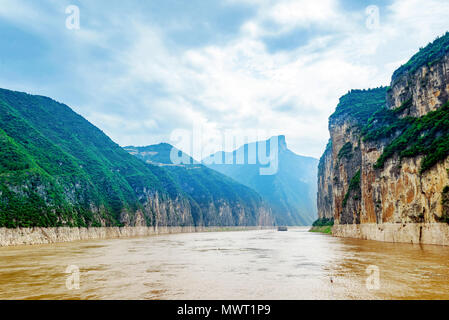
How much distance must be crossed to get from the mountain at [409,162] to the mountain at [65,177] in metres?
67.7

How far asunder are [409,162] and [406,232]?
34.1 feet

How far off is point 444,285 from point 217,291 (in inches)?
476

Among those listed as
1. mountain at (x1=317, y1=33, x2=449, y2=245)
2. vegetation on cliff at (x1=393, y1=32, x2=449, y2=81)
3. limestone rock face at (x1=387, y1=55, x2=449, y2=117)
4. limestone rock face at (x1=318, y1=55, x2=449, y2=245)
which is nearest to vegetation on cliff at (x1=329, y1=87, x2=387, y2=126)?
mountain at (x1=317, y1=33, x2=449, y2=245)

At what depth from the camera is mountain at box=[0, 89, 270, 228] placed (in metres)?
73.8

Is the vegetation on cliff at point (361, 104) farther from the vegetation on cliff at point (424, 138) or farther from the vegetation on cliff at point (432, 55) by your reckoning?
the vegetation on cliff at point (424, 138)

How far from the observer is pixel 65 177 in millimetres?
103500

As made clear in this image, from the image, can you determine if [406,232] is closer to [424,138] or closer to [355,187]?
[424,138]

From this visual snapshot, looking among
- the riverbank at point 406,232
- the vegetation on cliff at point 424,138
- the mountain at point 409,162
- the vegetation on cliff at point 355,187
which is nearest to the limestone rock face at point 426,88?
the mountain at point 409,162

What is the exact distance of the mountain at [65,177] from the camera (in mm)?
73812

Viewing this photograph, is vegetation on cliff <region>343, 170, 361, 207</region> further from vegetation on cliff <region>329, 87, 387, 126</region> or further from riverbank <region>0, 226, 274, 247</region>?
riverbank <region>0, 226, 274, 247</region>

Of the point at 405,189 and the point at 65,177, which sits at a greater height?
the point at 65,177

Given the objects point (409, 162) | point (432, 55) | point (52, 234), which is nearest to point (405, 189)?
point (409, 162)
